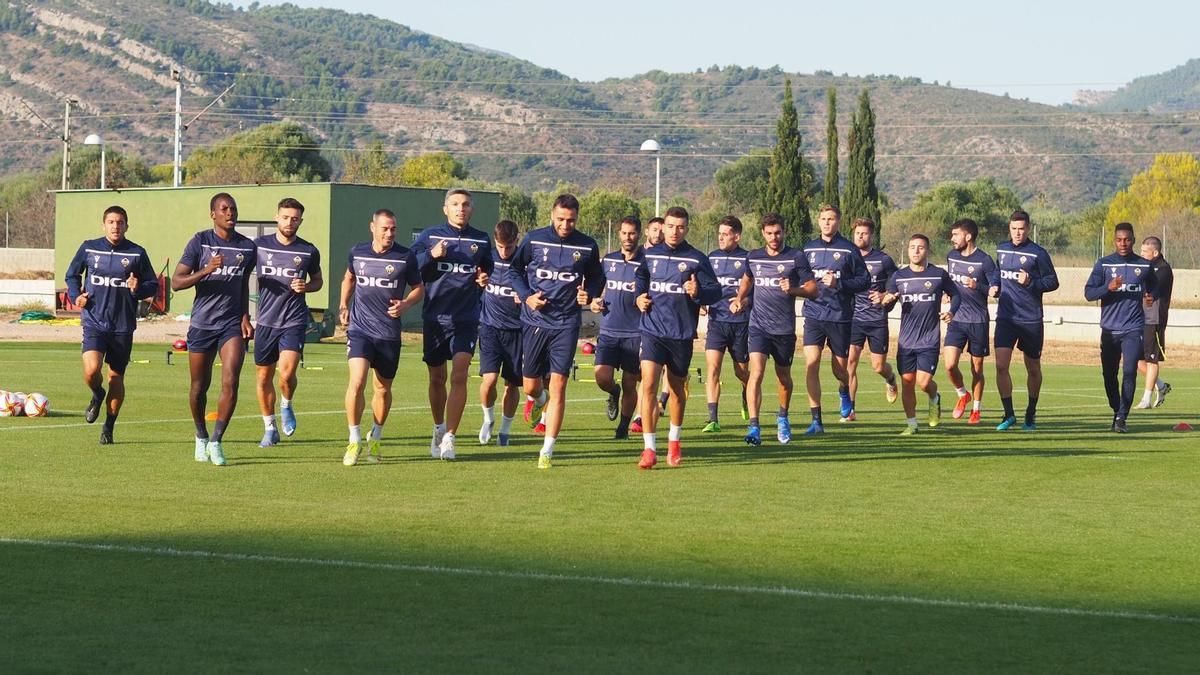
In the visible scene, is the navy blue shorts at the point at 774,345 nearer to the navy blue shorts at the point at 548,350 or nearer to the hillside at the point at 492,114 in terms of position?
the navy blue shorts at the point at 548,350

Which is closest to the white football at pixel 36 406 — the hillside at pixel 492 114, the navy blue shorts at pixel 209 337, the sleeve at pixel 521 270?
the navy blue shorts at pixel 209 337

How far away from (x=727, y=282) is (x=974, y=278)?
3.55m

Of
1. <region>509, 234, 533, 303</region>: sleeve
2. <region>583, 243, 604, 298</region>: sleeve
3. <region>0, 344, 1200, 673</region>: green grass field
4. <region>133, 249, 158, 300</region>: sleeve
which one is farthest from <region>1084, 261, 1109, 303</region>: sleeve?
<region>133, 249, 158, 300</region>: sleeve

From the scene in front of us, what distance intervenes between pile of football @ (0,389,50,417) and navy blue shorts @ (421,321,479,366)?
18.0 feet

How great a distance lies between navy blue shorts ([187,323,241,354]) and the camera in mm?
14398

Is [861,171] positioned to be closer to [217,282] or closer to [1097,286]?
[1097,286]

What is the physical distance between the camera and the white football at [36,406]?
59.8 feet

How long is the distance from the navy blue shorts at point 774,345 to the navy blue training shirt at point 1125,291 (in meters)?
4.38

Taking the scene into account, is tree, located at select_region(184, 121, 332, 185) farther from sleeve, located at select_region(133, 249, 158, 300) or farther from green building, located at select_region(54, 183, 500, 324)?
sleeve, located at select_region(133, 249, 158, 300)

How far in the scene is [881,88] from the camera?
180625 millimetres

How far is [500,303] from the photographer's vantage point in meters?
15.6

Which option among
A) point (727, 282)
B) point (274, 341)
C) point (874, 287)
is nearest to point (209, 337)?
point (274, 341)

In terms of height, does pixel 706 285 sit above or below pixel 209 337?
above

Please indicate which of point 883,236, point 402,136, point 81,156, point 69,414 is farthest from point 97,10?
point 69,414
